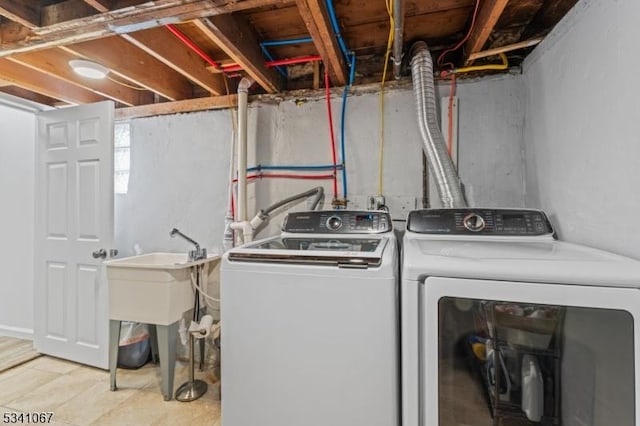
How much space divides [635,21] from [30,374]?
3.70m

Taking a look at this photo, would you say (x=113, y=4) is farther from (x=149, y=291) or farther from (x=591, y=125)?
(x=591, y=125)

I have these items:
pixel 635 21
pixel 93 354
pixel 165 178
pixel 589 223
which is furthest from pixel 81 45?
pixel 589 223

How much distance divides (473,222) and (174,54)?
6.42 ft

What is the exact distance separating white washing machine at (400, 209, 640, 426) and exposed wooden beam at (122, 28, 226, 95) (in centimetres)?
175

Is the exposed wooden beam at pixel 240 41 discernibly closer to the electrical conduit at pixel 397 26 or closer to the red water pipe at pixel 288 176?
the red water pipe at pixel 288 176

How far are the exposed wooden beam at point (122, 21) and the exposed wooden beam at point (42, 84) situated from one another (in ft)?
1.65

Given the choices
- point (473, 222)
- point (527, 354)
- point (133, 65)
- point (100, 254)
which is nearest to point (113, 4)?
point (133, 65)

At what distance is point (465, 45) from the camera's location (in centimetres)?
188

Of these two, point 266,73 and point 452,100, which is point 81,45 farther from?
point 452,100

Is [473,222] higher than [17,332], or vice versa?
[473,222]

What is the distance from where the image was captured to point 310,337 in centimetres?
115

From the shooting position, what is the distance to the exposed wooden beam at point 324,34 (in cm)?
140

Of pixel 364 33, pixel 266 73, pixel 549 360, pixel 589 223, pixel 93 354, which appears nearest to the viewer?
pixel 549 360

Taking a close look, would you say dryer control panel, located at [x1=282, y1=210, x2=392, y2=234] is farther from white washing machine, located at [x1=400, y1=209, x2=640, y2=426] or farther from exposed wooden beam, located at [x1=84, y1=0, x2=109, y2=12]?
exposed wooden beam, located at [x1=84, y1=0, x2=109, y2=12]
